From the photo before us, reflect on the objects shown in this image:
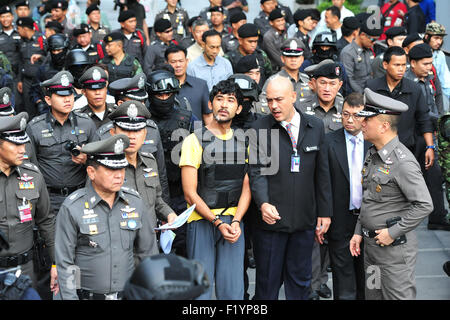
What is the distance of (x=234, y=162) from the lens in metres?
5.45

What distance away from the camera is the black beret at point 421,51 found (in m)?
7.95

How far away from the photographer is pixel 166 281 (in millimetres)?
3016

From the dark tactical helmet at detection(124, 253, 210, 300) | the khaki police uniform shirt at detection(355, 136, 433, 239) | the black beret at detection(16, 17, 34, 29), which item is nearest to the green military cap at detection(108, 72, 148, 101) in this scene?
the khaki police uniform shirt at detection(355, 136, 433, 239)

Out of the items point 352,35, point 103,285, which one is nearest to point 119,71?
point 352,35

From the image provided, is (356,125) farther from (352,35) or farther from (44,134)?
(352,35)

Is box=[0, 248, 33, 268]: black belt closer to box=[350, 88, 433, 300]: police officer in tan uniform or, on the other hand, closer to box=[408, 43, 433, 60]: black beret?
box=[350, 88, 433, 300]: police officer in tan uniform

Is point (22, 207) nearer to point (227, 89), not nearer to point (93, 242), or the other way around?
point (93, 242)

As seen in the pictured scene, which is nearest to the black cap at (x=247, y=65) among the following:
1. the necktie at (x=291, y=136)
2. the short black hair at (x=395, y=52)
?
the short black hair at (x=395, y=52)

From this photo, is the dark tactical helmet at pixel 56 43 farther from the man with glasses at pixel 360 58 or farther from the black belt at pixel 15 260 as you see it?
the black belt at pixel 15 260

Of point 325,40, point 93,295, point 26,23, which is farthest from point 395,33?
point 26,23

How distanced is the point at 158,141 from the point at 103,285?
193cm

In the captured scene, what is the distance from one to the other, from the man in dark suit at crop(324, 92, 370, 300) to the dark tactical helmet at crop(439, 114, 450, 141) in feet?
3.06

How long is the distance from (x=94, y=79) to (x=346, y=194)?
285cm

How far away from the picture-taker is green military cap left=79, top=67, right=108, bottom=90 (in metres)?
6.63
